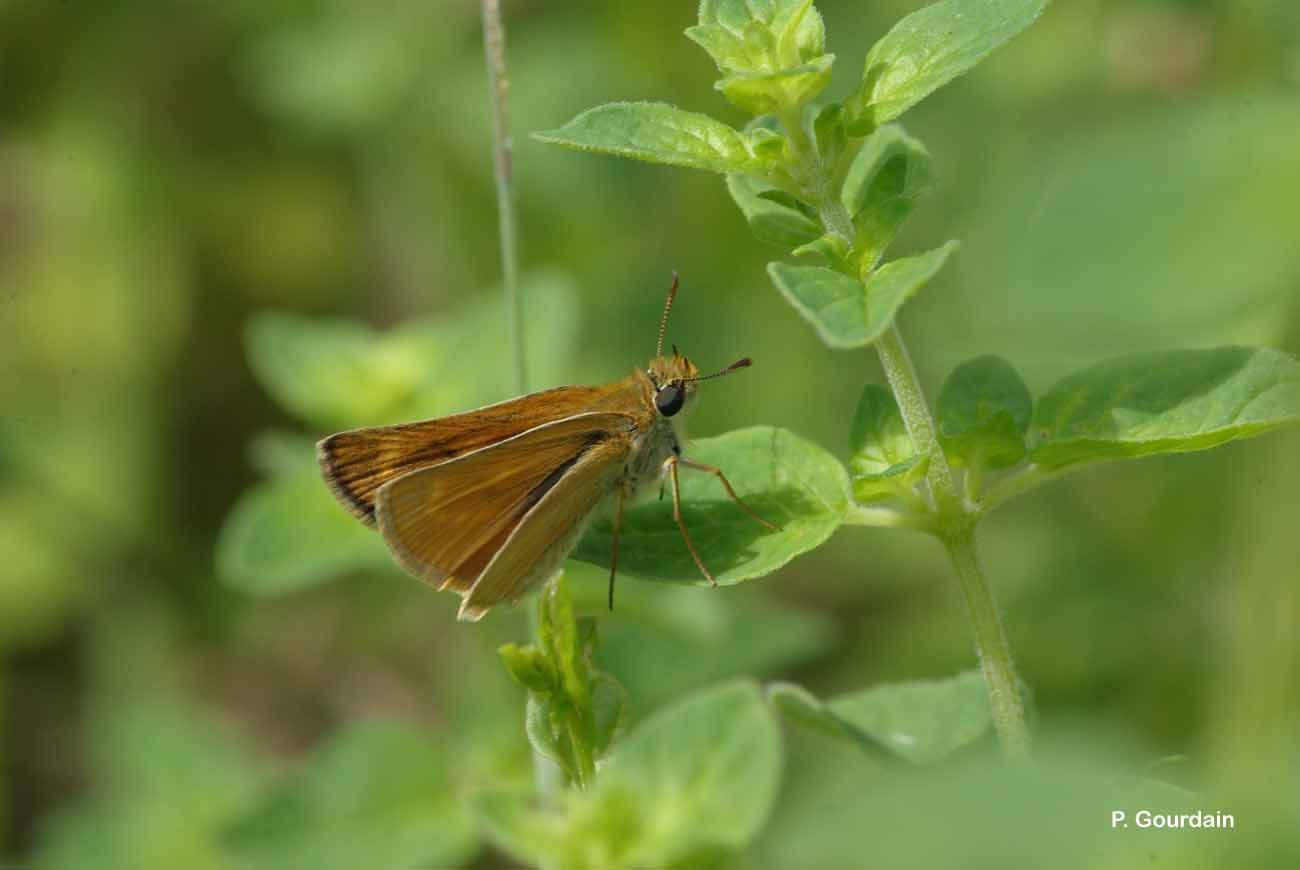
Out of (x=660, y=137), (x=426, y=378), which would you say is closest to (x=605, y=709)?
(x=660, y=137)

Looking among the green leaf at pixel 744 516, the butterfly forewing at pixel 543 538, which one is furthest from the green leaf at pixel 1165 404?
the butterfly forewing at pixel 543 538

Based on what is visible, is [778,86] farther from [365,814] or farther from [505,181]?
[365,814]

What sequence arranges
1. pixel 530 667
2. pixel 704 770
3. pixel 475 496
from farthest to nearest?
pixel 475 496
pixel 530 667
pixel 704 770

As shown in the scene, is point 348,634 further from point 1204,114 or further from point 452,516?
point 1204,114

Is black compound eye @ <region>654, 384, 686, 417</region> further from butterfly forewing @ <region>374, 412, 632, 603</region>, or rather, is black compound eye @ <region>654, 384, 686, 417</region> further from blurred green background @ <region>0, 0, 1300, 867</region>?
blurred green background @ <region>0, 0, 1300, 867</region>

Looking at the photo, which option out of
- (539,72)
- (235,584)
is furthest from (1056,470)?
(539,72)

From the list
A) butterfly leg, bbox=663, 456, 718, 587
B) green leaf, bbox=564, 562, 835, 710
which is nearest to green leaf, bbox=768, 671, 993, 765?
butterfly leg, bbox=663, 456, 718, 587
